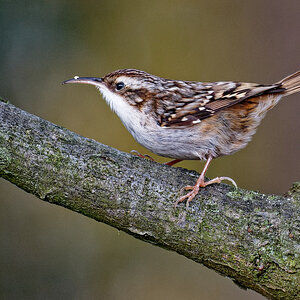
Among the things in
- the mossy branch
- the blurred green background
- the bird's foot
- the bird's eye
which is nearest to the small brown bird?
the bird's eye

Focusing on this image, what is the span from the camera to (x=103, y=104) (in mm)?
4746

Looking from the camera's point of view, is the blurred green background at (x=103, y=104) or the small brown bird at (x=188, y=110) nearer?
the small brown bird at (x=188, y=110)

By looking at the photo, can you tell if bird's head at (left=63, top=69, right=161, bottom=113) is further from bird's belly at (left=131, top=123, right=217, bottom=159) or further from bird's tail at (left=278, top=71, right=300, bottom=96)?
bird's tail at (left=278, top=71, right=300, bottom=96)

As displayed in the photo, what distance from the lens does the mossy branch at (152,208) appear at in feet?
7.48

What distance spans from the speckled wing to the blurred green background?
1.48 m

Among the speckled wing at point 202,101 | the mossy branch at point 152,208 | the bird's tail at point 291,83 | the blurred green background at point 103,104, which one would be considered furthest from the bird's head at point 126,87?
the blurred green background at point 103,104

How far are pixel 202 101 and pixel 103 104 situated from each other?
2.04 m

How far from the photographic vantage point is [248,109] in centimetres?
292

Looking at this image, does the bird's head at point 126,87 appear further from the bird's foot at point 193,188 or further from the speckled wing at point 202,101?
the bird's foot at point 193,188

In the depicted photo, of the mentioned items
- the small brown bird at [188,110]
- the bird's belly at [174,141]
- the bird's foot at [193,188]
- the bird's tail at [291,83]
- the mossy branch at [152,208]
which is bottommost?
the mossy branch at [152,208]

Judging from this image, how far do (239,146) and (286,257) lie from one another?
Answer: 2.73ft

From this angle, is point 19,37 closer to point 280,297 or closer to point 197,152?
point 197,152

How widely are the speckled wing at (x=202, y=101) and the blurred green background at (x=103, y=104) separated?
1478 mm

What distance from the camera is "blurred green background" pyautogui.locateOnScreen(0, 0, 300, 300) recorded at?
14.4 feet
